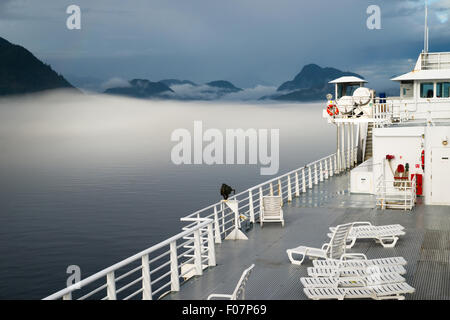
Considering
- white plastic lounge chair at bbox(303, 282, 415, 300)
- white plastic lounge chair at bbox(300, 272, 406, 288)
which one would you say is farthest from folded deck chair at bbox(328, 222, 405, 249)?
white plastic lounge chair at bbox(303, 282, 415, 300)

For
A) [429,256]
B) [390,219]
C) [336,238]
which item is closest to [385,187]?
[390,219]

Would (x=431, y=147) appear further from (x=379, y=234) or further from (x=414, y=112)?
(x=414, y=112)

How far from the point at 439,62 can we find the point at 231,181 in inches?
1268

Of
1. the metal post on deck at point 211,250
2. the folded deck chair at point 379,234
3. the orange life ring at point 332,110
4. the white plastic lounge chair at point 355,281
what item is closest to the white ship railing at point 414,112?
the orange life ring at point 332,110

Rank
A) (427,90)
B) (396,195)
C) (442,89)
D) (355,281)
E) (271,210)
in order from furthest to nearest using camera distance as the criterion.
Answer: (427,90) < (442,89) < (396,195) < (271,210) < (355,281)

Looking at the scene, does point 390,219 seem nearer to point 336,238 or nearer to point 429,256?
point 429,256

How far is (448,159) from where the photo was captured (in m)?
16.0

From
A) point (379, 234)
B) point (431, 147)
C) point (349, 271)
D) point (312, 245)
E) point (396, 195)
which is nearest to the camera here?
point (349, 271)

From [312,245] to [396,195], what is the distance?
6504 mm

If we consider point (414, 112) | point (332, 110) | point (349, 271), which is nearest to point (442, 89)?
point (414, 112)

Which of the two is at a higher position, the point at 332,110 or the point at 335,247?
the point at 332,110

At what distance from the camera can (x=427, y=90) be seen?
24.9 metres

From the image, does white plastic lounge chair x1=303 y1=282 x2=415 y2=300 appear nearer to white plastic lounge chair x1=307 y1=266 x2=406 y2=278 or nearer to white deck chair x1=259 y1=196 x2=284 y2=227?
white plastic lounge chair x1=307 y1=266 x2=406 y2=278

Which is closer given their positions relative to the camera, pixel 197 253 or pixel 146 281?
pixel 146 281
